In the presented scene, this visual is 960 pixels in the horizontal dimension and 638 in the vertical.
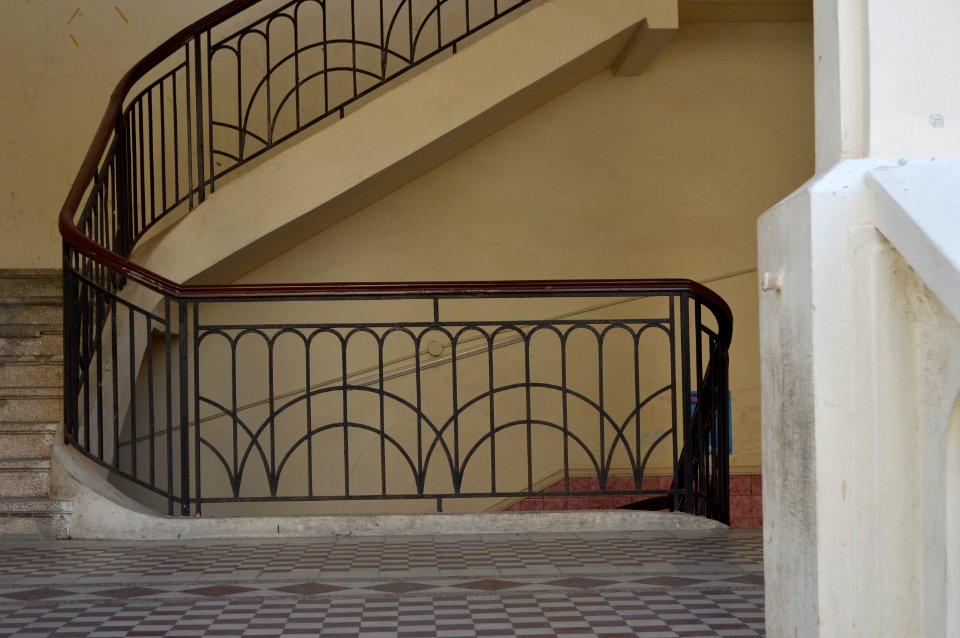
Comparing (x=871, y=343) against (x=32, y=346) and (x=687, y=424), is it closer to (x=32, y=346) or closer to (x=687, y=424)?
(x=687, y=424)

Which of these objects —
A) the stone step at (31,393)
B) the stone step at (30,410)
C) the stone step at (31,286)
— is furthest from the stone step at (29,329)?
the stone step at (30,410)

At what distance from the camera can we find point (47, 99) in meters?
7.65

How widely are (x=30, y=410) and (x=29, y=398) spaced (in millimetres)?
72

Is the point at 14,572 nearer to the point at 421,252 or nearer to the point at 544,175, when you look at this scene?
the point at 421,252

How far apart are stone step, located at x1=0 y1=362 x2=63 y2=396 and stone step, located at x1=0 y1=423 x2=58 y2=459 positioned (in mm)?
443

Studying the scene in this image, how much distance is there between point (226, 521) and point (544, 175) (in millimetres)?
3805

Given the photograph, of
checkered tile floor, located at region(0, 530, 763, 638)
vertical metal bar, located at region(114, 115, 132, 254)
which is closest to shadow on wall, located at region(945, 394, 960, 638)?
checkered tile floor, located at region(0, 530, 763, 638)

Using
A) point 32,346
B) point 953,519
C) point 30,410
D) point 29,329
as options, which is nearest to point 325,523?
point 30,410

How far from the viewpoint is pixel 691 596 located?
3611 millimetres

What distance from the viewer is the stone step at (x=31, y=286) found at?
6.58m

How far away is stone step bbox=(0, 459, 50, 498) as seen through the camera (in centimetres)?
508

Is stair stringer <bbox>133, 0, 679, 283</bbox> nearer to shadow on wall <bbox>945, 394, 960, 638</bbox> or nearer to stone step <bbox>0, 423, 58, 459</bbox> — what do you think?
stone step <bbox>0, 423, 58, 459</bbox>

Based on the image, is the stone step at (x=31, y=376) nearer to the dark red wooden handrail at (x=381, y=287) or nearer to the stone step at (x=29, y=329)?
the stone step at (x=29, y=329)

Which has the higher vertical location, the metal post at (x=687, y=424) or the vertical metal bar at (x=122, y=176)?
the vertical metal bar at (x=122, y=176)
